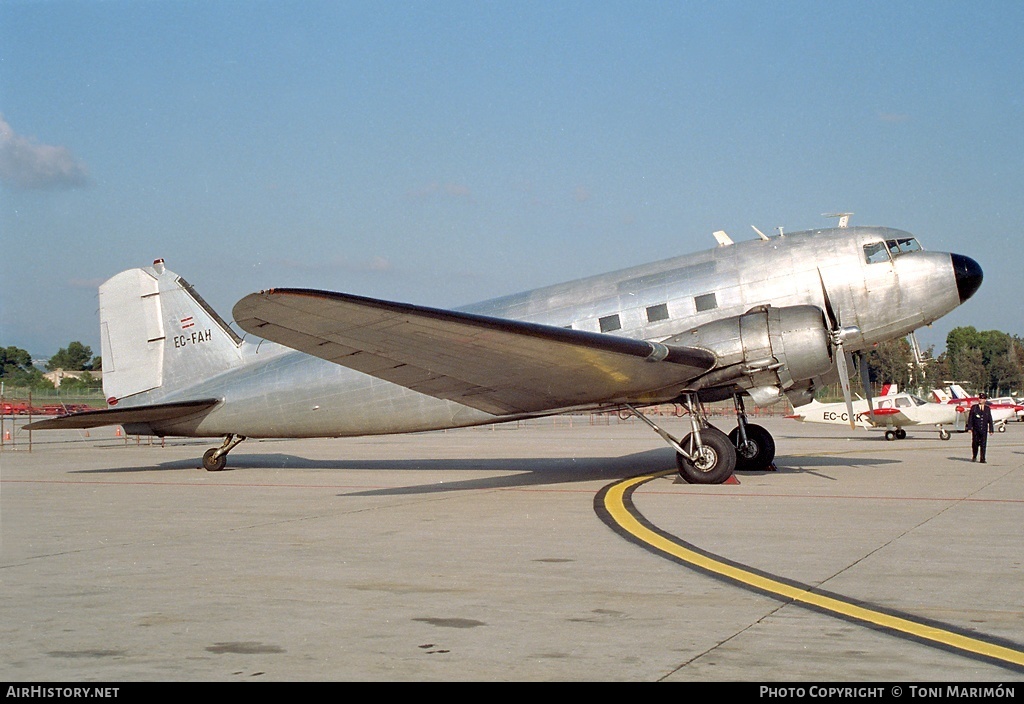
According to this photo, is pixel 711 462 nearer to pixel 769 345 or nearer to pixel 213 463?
pixel 769 345


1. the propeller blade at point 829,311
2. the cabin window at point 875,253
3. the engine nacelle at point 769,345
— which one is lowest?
the engine nacelle at point 769,345

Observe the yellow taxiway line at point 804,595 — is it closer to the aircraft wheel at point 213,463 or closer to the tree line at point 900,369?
the aircraft wheel at point 213,463

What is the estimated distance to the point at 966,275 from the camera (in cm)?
1441

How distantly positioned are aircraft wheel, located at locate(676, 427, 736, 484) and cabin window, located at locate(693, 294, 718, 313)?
6.59 ft

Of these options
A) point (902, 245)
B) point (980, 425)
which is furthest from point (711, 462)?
point (980, 425)

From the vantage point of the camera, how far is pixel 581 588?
6.28 metres

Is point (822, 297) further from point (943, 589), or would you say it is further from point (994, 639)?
point (994, 639)

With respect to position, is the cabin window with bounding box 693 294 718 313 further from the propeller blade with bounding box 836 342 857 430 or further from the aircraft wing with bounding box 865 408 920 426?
the aircraft wing with bounding box 865 408 920 426

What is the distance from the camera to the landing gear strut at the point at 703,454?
44.8 ft

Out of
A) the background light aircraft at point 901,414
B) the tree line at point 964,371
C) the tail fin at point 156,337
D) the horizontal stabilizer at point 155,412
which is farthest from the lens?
the tree line at point 964,371

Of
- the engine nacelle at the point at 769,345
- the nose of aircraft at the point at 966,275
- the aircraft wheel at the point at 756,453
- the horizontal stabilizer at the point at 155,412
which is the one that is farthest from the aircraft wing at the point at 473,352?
the horizontal stabilizer at the point at 155,412

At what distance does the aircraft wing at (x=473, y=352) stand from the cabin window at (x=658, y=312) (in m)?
1.26
